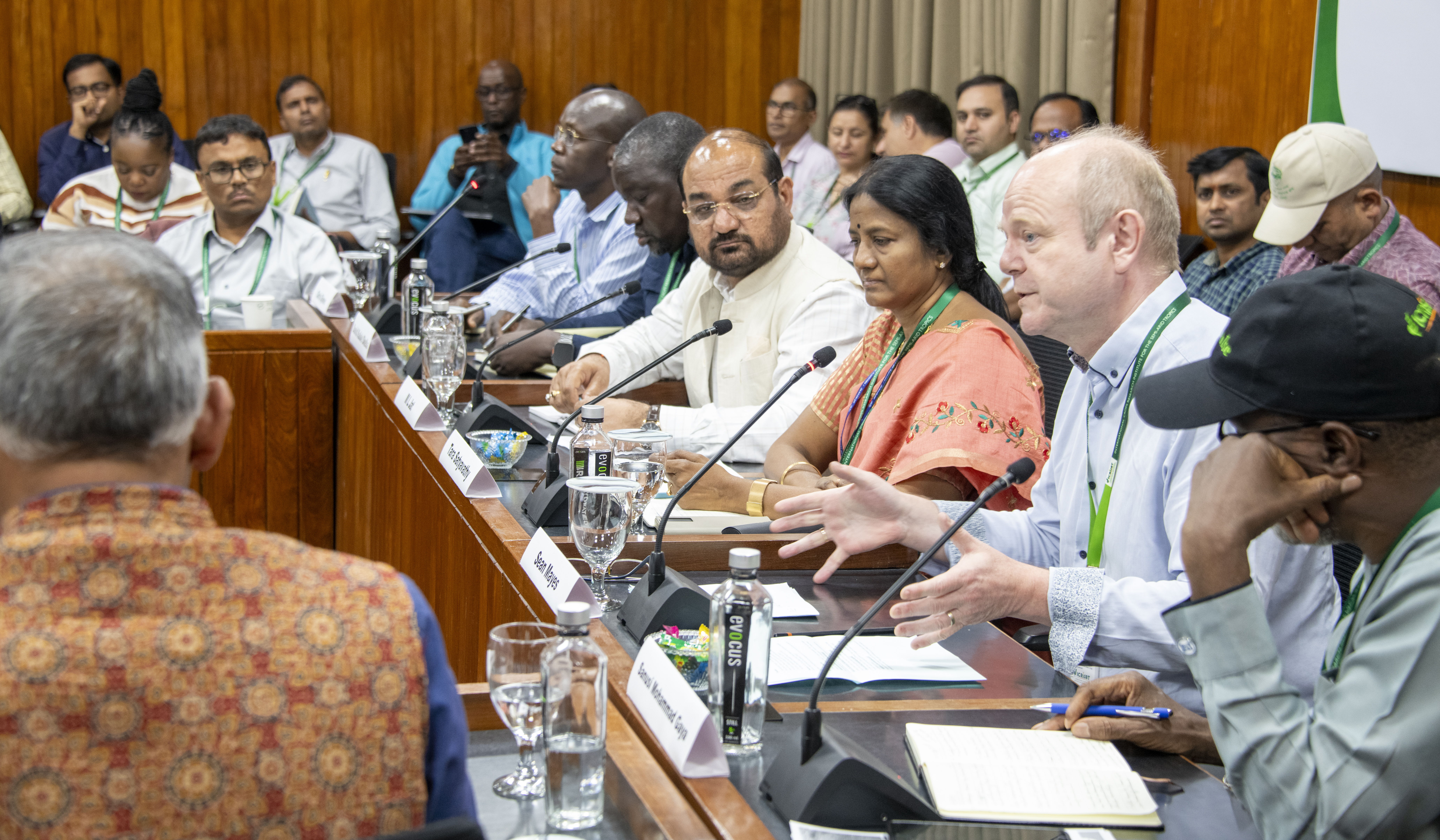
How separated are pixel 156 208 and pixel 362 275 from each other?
5.92ft

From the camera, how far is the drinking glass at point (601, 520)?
1562 millimetres

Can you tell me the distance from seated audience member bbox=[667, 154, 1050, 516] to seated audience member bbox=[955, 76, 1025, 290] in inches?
109

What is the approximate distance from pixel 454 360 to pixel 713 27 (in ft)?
17.5

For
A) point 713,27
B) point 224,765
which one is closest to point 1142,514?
point 224,765

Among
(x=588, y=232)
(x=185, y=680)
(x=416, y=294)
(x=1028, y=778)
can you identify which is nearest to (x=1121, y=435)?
(x=1028, y=778)

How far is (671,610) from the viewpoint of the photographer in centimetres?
144

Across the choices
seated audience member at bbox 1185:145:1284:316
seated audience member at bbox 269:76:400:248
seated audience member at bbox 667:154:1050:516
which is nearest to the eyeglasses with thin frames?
seated audience member at bbox 667:154:1050:516

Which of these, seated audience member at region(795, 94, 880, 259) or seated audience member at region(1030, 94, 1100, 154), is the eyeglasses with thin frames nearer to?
seated audience member at region(1030, 94, 1100, 154)

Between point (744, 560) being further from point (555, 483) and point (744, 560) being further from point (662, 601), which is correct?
point (555, 483)

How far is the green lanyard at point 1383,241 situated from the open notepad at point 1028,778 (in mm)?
2300

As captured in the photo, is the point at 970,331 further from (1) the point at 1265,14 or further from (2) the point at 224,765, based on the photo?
(1) the point at 1265,14

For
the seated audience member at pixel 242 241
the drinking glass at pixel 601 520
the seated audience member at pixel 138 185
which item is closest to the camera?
the drinking glass at pixel 601 520

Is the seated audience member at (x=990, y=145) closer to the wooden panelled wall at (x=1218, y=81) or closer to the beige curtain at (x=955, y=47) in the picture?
the beige curtain at (x=955, y=47)

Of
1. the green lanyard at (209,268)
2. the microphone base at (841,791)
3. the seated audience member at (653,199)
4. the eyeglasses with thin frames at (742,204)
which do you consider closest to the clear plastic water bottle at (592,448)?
the microphone base at (841,791)
